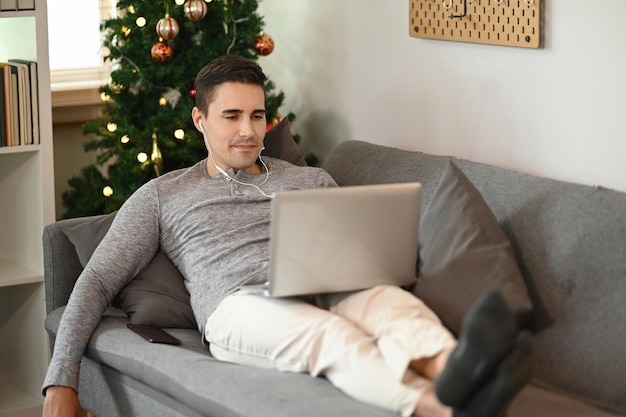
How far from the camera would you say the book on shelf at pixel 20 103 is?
3162mm

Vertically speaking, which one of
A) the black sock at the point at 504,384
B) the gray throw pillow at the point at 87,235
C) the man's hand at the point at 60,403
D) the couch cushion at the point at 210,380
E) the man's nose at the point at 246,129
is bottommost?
the man's hand at the point at 60,403

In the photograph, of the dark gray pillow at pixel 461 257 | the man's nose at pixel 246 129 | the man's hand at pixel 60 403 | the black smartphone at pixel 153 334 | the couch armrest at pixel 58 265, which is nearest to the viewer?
the dark gray pillow at pixel 461 257

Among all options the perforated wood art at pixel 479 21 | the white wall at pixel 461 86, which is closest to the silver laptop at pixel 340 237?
the white wall at pixel 461 86

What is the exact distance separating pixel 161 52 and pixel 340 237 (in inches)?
52.8

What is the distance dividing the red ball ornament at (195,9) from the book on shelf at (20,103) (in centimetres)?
52

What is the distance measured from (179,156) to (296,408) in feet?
5.16

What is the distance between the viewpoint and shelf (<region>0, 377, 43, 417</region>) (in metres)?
3.29

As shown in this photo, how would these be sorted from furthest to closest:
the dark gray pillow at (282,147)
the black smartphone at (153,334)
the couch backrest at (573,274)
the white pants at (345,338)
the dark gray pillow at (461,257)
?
the dark gray pillow at (282,147) < the black smartphone at (153,334) < the dark gray pillow at (461,257) < the couch backrest at (573,274) < the white pants at (345,338)

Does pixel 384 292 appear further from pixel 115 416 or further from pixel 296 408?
pixel 115 416

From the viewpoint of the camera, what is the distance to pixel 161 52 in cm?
332

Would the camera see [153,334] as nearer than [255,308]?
No

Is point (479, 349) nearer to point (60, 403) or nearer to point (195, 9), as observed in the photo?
point (60, 403)

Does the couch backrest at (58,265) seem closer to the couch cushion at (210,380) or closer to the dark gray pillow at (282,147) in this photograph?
the couch cushion at (210,380)

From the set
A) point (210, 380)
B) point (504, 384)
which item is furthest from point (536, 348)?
point (210, 380)
